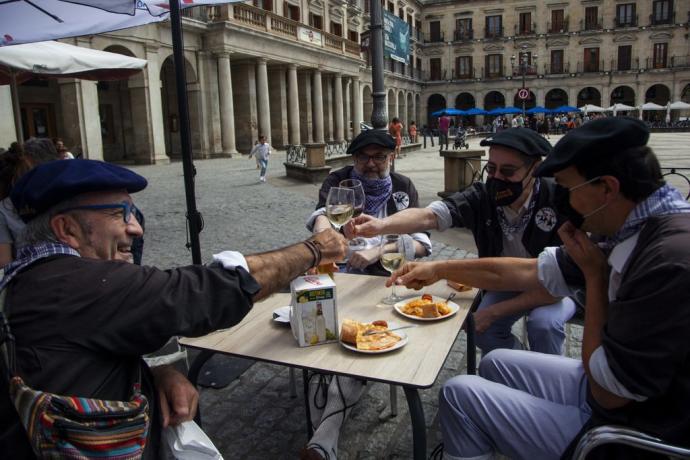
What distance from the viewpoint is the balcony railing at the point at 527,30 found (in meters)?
55.3

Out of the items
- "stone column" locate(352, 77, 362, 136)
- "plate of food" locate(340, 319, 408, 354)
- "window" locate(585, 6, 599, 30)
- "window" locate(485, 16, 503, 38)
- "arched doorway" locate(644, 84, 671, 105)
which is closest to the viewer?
"plate of food" locate(340, 319, 408, 354)

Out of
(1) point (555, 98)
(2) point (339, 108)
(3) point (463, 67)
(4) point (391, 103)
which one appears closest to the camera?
(2) point (339, 108)

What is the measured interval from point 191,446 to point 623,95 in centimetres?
6232

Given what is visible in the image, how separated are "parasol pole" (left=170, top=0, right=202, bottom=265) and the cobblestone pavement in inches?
42.8

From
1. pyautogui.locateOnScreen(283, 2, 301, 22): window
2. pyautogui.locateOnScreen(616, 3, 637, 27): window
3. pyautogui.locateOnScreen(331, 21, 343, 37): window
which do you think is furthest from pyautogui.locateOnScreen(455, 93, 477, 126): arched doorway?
pyautogui.locateOnScreen(283, 2, 301, 22): window

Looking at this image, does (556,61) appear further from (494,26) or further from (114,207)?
(114,207)

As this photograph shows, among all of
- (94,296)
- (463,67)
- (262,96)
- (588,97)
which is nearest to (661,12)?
(588,97)

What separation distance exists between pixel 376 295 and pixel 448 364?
140 centimetres

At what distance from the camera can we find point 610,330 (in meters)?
1.51

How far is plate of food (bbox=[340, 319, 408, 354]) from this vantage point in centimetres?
199

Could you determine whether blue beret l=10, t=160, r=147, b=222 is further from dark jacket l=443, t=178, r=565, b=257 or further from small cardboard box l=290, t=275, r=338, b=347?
dark jacket l=443, t=178, r=565, b=257

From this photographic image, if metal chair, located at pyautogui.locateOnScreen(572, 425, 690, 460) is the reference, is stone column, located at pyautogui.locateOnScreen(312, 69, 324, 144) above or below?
above

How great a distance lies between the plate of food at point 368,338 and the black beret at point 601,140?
0.85 m

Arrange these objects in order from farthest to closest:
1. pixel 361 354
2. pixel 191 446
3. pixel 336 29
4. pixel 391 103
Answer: pixel 391 103 → pixel 336 29 → pixel 361 354 → pixel 191 446
